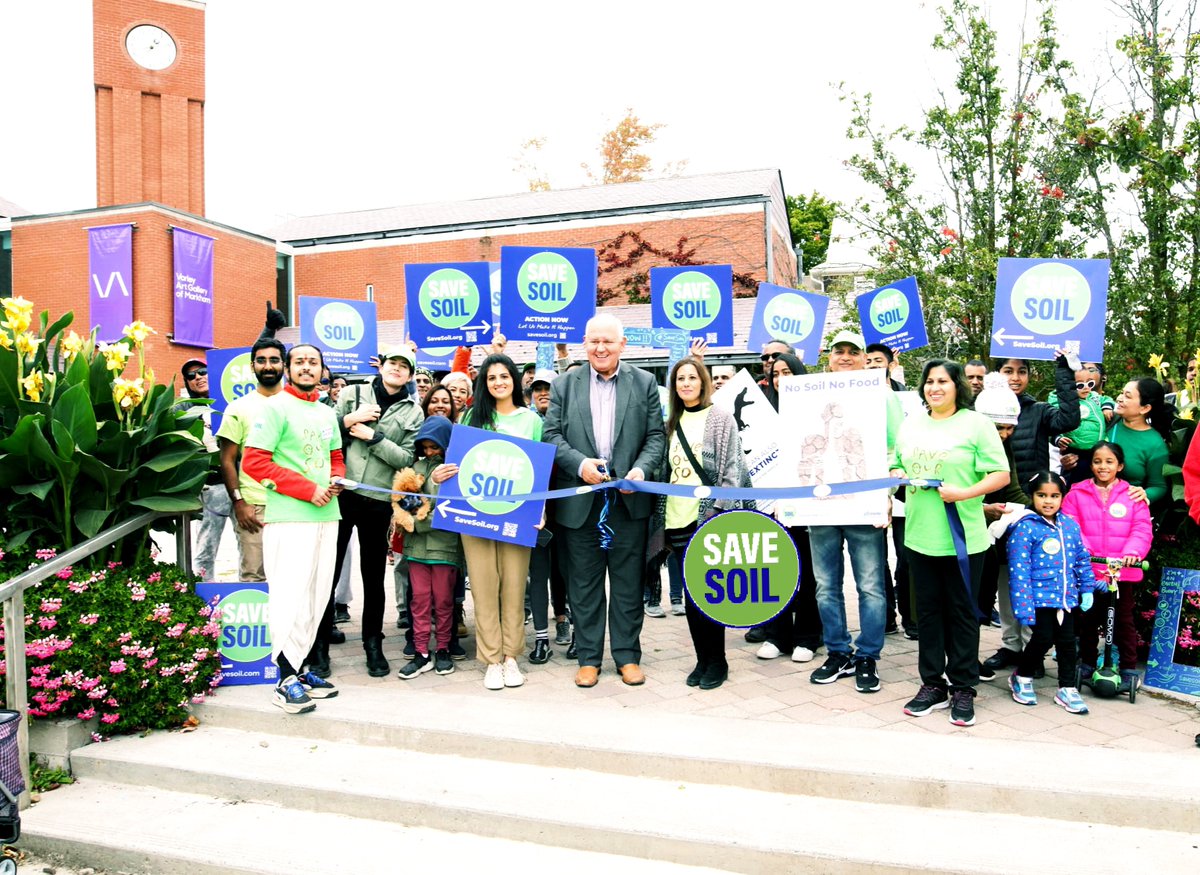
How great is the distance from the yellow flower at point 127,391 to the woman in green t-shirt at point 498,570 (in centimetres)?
188

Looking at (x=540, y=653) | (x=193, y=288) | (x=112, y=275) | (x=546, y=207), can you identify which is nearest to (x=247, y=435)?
(x=540, y=653)

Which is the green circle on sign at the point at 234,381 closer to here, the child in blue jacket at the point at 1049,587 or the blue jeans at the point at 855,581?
the blue jeans at the point at 855,581

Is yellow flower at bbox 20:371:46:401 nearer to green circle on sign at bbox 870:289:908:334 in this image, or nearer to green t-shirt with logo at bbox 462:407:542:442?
green t-shirt with logo at bbox 462:407:542:442

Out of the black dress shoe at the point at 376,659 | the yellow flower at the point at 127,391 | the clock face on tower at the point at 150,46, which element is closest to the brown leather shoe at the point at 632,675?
the black dress shoe at the point at 376,659

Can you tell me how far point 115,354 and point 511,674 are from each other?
2882 millimetres

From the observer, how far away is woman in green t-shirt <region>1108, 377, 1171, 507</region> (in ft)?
17.2

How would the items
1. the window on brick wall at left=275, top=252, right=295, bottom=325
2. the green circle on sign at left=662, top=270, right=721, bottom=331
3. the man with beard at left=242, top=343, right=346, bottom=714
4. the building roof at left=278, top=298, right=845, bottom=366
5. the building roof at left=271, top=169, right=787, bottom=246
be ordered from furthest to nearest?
the window on brick wall at left=275, top=252, right=295, bottom=325, the building roof at left=271, top=169, right=787, bottom=246, the building roof at left=278, top=298, right=845, bottom=366, the green circle on sign at left=662, top=270, right=721, bottom=331, the man with beard at left=242, top=343, right=346, bottom=714

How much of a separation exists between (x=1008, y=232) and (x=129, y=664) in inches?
404

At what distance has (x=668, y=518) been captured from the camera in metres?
5.30

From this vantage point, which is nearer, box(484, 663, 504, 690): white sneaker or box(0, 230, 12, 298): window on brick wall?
box(484, 663, 504, 690): white sneaker

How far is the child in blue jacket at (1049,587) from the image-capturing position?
4.76 meters

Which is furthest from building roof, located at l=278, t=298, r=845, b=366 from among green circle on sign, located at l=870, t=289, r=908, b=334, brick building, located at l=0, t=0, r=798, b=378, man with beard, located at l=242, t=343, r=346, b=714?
man with beard, located at l=242, t=343, r=346, b=714

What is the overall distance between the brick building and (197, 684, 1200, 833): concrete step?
23437mm

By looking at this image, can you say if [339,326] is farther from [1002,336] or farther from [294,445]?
[1002,336]
